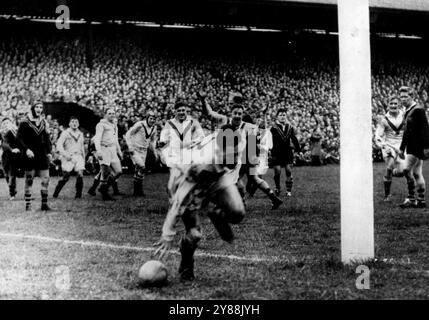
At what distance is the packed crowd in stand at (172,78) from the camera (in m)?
22.8

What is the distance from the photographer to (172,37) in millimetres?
25859

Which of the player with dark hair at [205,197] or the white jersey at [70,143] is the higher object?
the white jersey at [70,143]

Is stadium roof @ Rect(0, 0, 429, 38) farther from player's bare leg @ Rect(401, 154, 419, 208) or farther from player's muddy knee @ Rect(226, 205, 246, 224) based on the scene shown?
player's muddy knee @ Rect(226, 205, 246, 224)

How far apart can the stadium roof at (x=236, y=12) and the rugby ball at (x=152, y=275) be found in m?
18.9

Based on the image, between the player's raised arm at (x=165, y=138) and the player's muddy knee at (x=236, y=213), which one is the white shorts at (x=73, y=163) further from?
the player's muddy knee at (x=236, y=213)

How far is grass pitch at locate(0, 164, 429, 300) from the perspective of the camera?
535cm

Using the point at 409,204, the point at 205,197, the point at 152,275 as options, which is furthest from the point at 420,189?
the point at 152,275

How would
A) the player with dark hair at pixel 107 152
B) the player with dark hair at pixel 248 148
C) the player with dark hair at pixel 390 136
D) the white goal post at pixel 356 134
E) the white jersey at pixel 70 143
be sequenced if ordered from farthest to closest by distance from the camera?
1. the white jersey at pixel 70 143
2. the player with dark hair at pixel 107 152
3. the player with dark hair at pixel 390 136
4. the player with dark hair at pixel 248 148
5. the white goal post at pixel 356 134

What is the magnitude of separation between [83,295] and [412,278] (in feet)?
10.1

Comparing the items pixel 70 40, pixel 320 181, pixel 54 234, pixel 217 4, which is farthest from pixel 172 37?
pixel 54 234

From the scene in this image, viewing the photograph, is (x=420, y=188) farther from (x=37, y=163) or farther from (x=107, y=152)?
(x=37, y=163)

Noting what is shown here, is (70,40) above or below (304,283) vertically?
above

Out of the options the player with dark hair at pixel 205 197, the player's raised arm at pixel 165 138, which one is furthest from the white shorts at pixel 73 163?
the player with dark hair at pixel 205 197
